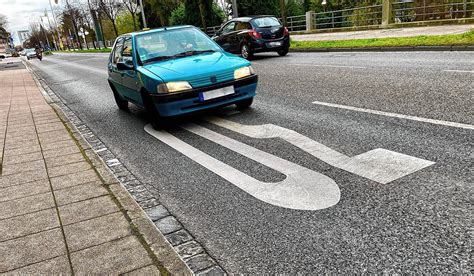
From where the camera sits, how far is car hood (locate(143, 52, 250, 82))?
5.78 metres

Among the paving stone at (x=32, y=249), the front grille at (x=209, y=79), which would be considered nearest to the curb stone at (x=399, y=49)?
the front grille at (x=209, y=79)

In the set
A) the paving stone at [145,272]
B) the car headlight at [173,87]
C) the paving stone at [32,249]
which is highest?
the car headlight at [173,87]

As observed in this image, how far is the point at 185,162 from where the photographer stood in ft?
15.3

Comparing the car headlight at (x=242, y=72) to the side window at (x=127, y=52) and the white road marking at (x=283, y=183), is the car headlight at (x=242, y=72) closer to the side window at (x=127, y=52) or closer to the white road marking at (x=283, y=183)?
the white road marking at (x=283, y=183)

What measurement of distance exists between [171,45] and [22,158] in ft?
10.2

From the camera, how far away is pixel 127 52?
719cm

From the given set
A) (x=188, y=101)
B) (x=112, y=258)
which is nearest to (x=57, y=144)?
(x=188, y=101)

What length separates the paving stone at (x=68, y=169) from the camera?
14.6 ft

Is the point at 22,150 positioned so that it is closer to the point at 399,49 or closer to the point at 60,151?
the point at 60,151

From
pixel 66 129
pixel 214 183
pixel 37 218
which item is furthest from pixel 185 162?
pixel 66 129

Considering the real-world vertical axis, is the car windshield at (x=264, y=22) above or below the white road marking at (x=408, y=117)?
above

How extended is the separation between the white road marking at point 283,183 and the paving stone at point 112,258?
3.94ft

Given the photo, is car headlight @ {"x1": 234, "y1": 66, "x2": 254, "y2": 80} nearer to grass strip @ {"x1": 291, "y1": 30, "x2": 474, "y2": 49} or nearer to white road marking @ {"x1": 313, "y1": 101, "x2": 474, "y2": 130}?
white road marking @ {"x1": 313, "y1": 101, "x2": 474, "y2": 130}

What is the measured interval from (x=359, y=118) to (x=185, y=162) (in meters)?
2.62
